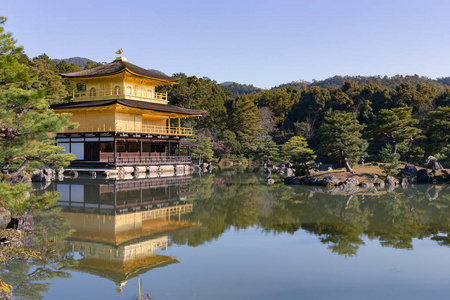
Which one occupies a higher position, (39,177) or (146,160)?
(146,160)

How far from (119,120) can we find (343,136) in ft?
54.3

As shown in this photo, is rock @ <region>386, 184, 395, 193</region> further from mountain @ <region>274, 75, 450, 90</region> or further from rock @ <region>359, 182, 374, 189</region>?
mountain @ <region>274, 75, 450, 90</region>

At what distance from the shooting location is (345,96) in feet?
153

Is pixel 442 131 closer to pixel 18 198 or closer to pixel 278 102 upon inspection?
pixel 18 198

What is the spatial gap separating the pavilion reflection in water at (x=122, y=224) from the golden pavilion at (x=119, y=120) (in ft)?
27.8

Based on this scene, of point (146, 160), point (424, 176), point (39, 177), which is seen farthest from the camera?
point (146, 160)

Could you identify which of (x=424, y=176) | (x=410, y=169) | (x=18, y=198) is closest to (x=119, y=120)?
(x=410, y=169)

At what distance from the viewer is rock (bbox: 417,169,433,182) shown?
2217cm

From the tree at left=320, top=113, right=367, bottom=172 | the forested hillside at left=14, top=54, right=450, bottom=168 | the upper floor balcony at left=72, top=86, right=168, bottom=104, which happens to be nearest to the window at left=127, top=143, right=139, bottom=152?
the upper floor balcony at left=72, top=86, right=168, bottom=104

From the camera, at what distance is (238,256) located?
302 inches

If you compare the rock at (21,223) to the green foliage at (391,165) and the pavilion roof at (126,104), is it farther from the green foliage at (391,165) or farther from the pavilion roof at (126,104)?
the pavilion roof at (126,104)

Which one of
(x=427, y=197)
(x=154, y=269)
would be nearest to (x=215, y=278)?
(x=154, y=269)

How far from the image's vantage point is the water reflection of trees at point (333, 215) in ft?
29.8

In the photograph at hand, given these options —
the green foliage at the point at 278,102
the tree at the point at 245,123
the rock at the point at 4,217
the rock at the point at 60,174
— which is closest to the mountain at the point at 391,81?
the green foliage at the point at 278,102
